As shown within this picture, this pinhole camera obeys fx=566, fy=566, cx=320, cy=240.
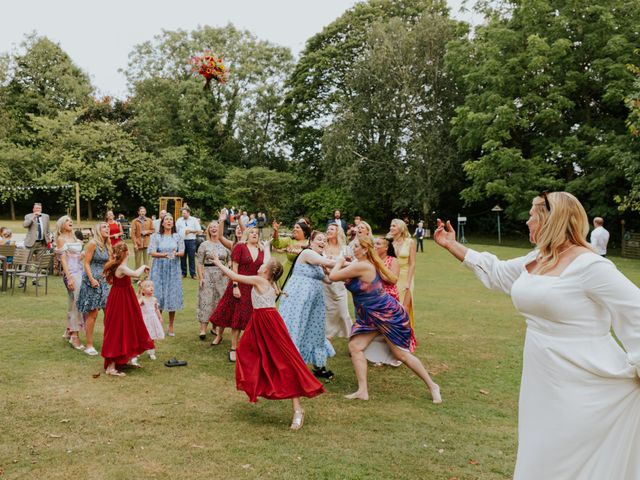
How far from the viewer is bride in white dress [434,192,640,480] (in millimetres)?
2816

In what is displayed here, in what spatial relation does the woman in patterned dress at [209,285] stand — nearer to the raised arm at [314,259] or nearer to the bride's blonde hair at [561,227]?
the raised arm at [314,259]

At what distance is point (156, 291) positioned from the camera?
979 centimetres

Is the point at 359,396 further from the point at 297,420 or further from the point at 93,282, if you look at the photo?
the point at 93,282

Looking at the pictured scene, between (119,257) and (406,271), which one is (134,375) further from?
(406,271)

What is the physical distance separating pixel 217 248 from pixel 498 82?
26.9 m

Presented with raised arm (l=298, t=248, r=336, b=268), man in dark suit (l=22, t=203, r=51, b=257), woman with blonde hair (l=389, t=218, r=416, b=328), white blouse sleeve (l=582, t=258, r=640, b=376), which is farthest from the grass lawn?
man in dark suit (l=22, t=203, r=51, b=257)

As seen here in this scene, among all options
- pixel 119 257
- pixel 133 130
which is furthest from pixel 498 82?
pixel 119 257

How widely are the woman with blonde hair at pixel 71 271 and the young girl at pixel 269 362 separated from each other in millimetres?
3940

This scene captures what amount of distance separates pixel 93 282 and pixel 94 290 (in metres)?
0.19

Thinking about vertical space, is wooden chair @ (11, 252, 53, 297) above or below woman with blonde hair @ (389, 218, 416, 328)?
below

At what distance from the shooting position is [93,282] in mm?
8062

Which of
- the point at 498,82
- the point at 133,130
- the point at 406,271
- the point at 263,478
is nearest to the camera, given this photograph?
the point at 263,478

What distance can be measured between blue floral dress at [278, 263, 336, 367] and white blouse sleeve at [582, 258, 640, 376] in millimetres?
4305

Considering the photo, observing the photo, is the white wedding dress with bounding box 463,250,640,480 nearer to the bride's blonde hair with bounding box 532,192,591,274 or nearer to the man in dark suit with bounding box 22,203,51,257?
the bride's blonde hair with bounding box 532,192,591,274
